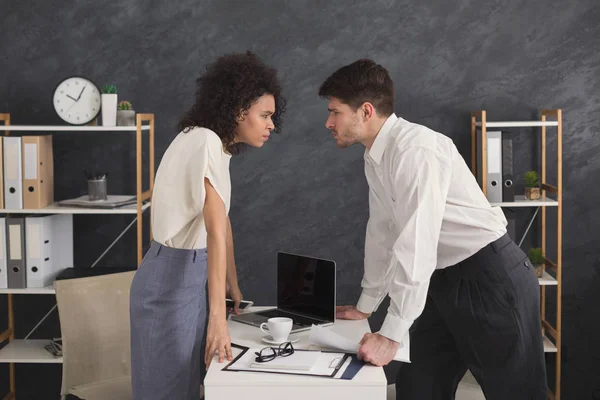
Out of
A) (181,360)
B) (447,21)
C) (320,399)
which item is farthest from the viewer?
(447,21)

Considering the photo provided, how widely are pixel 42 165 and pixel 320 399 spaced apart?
2.13 m

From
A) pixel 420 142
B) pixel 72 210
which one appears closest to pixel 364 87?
pixel 420 142

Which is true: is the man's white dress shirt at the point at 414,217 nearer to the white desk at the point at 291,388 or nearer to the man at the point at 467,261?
the man at the point at 467,261

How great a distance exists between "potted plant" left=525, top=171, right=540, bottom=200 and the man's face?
149 centimetres

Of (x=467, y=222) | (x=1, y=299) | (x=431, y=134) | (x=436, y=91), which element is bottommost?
(x=1, y=299)

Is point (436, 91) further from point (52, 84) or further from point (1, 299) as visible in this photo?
point (1, 299)

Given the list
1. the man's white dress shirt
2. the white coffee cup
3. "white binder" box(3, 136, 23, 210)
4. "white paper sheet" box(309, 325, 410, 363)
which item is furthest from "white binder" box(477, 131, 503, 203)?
"white binder" box(3, 136, 23, 210)

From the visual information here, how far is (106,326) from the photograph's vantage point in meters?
3.25

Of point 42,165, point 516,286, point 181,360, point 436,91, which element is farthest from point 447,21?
point 181,360

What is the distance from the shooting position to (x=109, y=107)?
3.62m

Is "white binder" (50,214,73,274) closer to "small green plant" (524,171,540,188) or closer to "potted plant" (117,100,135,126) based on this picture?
"potted plant" (117,100,135,126)

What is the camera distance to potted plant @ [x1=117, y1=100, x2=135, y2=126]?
3.64 metres

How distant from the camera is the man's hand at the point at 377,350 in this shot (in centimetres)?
221

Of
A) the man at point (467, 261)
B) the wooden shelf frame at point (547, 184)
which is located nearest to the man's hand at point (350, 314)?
the man at point (467, 261)
